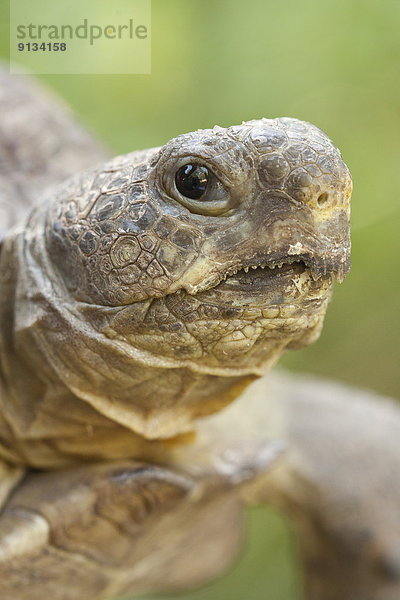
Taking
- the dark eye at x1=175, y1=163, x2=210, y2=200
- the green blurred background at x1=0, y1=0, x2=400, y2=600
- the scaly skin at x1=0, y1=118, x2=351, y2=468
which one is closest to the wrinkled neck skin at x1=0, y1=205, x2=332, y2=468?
the scaly skin at x1=0, y1=118, x2=351, y2=468

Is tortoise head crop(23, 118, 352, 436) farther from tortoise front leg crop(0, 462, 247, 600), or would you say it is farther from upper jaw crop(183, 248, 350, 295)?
tortoise front leg crop(0, 462, 247, 600)

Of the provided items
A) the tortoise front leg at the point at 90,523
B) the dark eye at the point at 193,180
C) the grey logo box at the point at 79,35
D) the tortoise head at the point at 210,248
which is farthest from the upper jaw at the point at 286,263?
the grey logo box at the point at 79,35

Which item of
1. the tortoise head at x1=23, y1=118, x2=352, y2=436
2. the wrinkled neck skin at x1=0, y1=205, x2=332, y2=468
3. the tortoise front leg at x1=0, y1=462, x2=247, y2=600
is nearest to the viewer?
the tortoise head at x1=23, y1=118, x2=352, y2=436

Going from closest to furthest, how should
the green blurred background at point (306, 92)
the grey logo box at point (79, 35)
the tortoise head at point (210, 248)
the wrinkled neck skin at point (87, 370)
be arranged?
the tortoise head at point (210, 248)
the wrinkled neck skin at point (87, 370)
the grey logo box at point (79, 35)
the green blurred background at point (306, 92)

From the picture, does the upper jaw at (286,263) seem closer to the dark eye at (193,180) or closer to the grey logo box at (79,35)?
the dark eye at (193,180)

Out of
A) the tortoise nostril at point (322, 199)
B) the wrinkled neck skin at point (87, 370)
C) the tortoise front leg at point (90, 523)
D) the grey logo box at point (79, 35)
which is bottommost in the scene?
the tortoise front leg at point (90, 523)

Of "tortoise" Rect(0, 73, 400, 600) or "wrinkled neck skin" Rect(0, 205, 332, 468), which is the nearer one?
"tortoise" Rect(0, 73, 400, 600)

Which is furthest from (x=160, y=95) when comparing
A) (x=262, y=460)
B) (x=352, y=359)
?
(x=262, y=460)

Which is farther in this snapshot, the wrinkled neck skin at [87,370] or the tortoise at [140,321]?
the wrinkled neck skin at [87,370]
